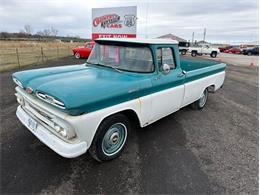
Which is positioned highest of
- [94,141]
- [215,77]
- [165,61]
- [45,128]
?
[165,61]

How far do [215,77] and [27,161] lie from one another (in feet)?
16.7

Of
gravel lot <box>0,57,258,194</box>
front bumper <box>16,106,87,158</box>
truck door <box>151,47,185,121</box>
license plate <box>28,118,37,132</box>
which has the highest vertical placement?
truck door <box>151,47,185,121</box>

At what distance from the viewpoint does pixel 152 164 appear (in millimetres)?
2998

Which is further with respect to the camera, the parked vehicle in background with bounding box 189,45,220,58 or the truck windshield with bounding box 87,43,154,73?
the parked vehicle in background with bounding box 189,45,220,58

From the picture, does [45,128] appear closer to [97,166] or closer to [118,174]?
[97,166]

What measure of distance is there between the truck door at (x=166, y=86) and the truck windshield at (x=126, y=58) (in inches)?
8.6

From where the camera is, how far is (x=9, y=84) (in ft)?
24.5

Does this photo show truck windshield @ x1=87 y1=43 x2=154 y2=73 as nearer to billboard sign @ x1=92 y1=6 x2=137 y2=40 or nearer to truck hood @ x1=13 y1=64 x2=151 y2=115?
truck hood @ x1=13 y1=64 x2=151 y2=115

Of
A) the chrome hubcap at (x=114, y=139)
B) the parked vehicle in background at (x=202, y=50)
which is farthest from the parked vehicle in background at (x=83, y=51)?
the parked vehicle in background at (x=202, y=50)

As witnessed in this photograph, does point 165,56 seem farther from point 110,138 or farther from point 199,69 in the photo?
point 110,138

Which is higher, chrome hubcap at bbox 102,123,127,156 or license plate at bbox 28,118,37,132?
license plate at bbox 28,118,37,132

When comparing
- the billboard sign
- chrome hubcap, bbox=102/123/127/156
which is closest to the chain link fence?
the billboard sign

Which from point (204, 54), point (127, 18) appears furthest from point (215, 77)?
point (204, 54)

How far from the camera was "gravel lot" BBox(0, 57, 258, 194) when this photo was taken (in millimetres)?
2531
